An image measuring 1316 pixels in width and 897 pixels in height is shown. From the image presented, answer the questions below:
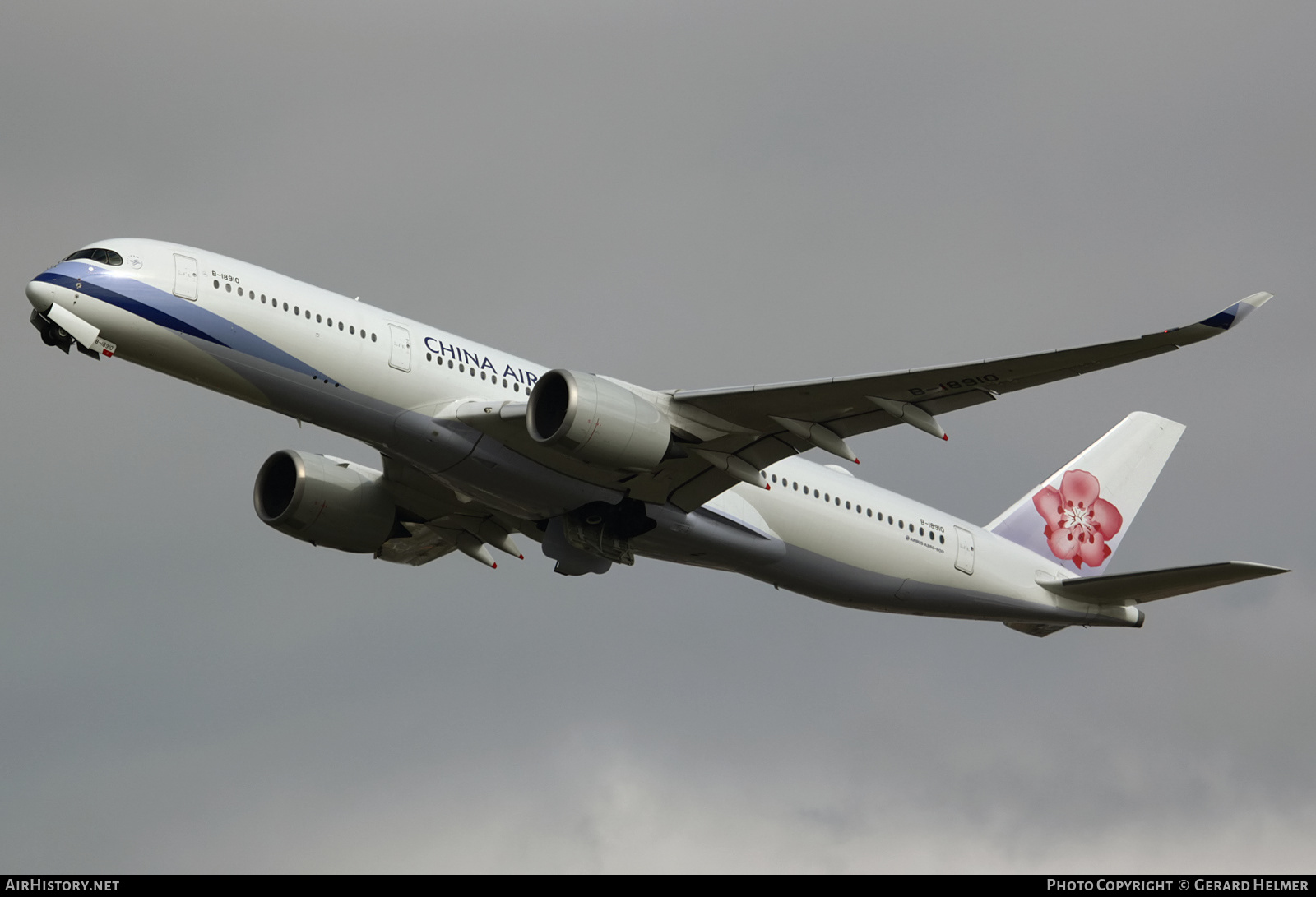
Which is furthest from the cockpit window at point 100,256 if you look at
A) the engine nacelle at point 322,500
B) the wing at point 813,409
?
the wing at point 813,409

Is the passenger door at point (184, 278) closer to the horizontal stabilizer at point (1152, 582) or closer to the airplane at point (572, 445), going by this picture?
the airplane at point (572, 445)

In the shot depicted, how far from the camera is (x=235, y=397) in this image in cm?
3300

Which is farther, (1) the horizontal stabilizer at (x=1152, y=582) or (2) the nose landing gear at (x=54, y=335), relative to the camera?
(1) the horizontal stabilizer at (x=1152, y=582)

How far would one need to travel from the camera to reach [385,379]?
108 ft

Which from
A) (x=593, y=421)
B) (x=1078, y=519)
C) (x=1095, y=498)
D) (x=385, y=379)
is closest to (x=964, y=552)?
(x=1078, y=519)

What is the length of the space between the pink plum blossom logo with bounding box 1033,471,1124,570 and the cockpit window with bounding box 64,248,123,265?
25.2 metres

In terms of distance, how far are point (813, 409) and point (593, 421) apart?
473 cm

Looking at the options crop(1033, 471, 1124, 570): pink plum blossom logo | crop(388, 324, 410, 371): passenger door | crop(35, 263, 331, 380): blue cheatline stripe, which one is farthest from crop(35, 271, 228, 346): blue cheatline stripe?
crop(1033, 471, 1124, 570): pink plum blossom logo

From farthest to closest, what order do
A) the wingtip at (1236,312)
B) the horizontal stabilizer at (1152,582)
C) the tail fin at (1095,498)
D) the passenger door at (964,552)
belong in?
the tail fin at (1095,498) → the passenger door at (964,552) → the horizontal stabilizer at (1152,582) → the wingtip at (1236,312)

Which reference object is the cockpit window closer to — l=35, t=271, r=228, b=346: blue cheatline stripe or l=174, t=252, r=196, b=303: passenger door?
l=35, t=271, r=228, b=346: blue cheatline stripe

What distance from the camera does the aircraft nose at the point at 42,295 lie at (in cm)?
3130

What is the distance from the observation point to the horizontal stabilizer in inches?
1385

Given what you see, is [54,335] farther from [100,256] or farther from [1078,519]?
[1078,519]

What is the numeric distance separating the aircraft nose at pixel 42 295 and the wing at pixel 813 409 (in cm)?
1254
